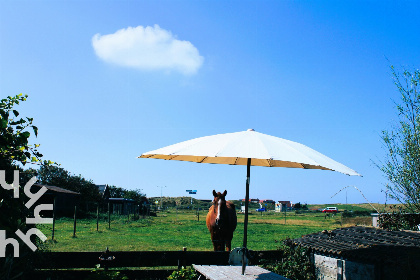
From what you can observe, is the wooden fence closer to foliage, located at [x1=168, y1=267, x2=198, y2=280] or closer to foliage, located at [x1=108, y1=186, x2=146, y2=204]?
foliage, located at [x1=168, y1=267, x2=198, y2=280]

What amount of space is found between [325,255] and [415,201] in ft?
30.7

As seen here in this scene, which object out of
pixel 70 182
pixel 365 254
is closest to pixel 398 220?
pixel 365 254

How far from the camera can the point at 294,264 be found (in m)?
10.5

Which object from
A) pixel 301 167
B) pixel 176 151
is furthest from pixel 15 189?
pixel 301 167

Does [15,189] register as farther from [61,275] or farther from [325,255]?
[325,255]

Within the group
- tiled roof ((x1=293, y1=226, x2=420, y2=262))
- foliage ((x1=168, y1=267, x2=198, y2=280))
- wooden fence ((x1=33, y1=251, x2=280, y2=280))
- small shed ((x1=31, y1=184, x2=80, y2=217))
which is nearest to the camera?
foliage ((x1=168, y1=267, x2=198, y2=280))

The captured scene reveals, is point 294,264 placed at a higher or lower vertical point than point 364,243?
lower

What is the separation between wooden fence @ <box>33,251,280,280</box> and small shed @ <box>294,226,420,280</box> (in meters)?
2.30

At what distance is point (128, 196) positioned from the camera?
261 feet

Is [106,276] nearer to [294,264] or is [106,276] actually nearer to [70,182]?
[294,264]

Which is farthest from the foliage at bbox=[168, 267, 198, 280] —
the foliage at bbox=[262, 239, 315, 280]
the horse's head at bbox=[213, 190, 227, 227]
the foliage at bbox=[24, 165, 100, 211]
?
the foliage at bbox=[24, 165, 100, 211]

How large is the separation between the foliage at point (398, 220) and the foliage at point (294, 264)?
6799 millimetres

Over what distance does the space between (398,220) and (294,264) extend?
7.57 m

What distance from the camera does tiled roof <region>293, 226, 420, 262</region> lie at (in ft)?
27.6
